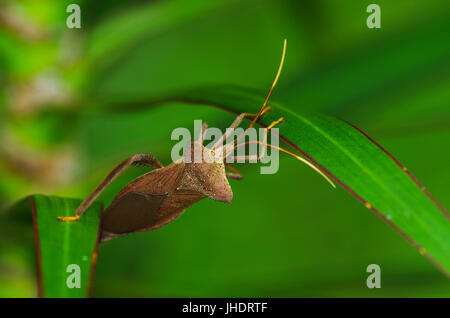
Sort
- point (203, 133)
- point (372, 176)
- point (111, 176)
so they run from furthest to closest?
1. point (203, 133)
2. point (111, 176)
3. point (372, 176)

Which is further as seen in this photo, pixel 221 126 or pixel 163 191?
pixel 221 126

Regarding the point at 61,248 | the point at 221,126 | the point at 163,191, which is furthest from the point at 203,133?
the point at 61,248

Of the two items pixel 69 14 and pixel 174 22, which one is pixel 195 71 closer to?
pixel 174 22

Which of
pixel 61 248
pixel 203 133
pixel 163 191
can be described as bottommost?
pixel 61 248

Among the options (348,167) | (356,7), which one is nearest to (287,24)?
(356,7)

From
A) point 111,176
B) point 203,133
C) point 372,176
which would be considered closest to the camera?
point 372,176

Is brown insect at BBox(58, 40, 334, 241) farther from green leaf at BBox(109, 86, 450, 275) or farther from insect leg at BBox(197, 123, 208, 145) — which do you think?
green leaf at BBox(109, 86, 450, 275)

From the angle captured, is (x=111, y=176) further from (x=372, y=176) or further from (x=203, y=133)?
(x=372, y=176)

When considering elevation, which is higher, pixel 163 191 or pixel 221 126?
pixel 221 126
